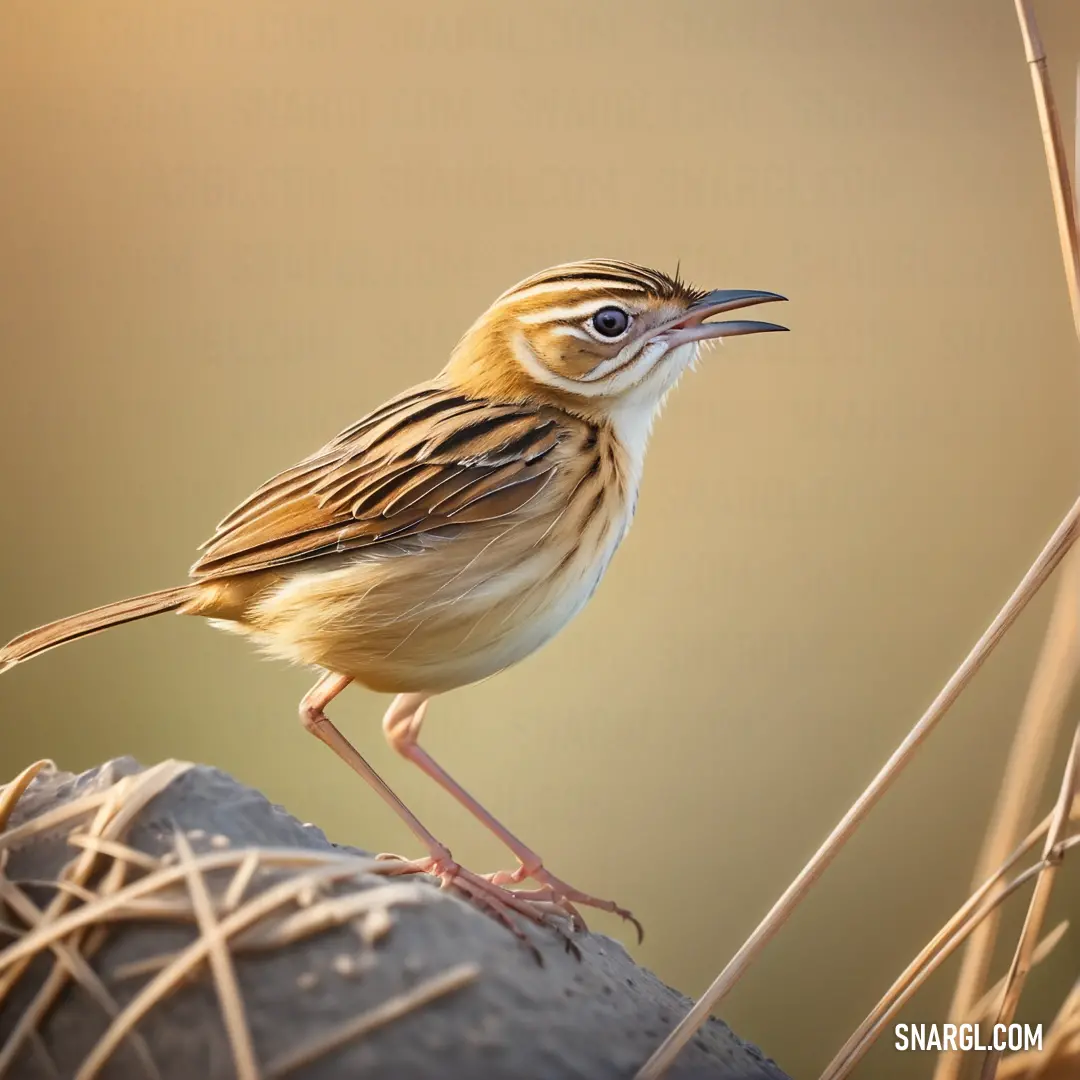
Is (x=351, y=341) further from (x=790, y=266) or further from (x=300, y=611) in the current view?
(x=790, y=266)

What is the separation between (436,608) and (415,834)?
428 millimetres

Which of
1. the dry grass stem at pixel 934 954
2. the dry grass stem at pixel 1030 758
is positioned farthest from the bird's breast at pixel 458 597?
the dry grass stem at pixel 1030 758

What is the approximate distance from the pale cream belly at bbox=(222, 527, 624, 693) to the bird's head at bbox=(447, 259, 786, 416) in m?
0.35

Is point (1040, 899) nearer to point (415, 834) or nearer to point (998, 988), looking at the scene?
point (998, 988)

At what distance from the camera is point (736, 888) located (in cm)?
243

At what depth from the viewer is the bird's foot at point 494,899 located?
1740 millimetres

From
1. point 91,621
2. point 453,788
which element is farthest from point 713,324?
point 91,621

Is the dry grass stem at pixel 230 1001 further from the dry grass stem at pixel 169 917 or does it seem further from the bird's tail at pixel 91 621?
the bird's tail at pixel 91 621

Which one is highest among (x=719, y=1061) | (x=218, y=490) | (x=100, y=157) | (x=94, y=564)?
(x=100, y=157)

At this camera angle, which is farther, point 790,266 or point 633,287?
point 790,266

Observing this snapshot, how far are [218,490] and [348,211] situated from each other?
681mm

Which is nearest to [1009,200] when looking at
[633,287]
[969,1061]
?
[633,287]

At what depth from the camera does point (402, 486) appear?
202cm

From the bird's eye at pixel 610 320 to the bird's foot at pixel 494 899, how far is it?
1005 mm
